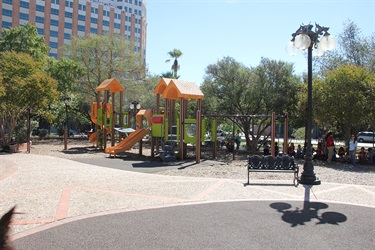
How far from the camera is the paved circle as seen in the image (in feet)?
15.8

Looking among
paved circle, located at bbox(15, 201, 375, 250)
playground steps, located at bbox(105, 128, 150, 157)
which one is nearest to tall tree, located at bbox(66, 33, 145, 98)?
playground steps, located at bbox(105, 128, 150, 157)

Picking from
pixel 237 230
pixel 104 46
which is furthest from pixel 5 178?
pixel 104 46

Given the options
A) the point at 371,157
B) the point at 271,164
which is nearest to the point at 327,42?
the point at 271,164

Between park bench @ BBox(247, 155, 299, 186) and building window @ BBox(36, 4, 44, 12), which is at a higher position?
building window @ BBox(36, 4, 44, 12)

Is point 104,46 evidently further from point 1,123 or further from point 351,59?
point 351,59

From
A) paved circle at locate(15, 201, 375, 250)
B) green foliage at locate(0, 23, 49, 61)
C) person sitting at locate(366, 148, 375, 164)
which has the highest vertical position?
green foliage at locate(0, 23, 49, 61)

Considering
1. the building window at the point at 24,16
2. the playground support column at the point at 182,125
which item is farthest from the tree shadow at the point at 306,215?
the building window at the point at 24,16

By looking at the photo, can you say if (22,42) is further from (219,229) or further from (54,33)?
(54,33)

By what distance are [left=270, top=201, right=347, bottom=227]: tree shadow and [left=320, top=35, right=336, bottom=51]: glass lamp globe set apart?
4840 mm

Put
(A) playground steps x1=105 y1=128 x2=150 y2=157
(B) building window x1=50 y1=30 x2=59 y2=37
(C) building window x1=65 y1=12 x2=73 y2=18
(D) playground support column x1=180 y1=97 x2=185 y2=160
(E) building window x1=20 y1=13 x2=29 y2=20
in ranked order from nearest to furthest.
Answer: (D) playground support column x1=180 y1=97 x2=185 y2=160 < (A) playground steps x1=105 y1=128 x2=150 y2=157 < (E) building window x1=20 y1=13 x2=29 y2=20 < (B) building window x1=50 y1=30 x2=59 y2=37 < (C) building window x1=65 y1=12 x2=73 y2=18

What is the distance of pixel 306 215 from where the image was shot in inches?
255

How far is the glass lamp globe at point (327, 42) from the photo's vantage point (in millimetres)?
9703

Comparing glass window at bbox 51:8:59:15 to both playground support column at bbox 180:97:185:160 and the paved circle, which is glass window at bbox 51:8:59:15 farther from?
the paved circle

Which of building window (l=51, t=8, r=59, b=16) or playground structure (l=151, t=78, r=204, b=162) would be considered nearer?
playground structure (l=151, t=78, r=204, b=162)
